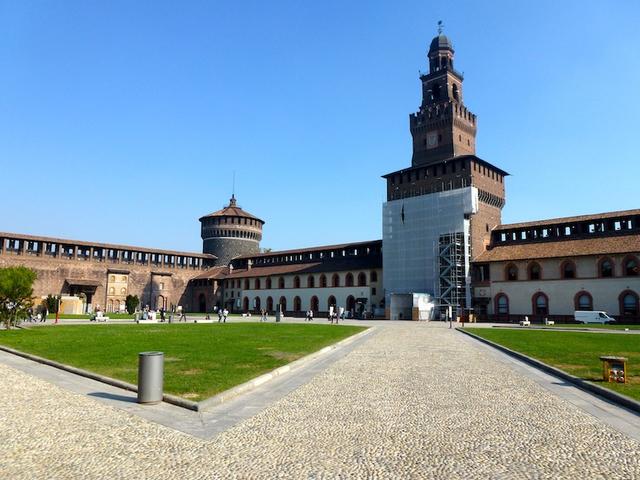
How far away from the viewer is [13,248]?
5981 centimetres

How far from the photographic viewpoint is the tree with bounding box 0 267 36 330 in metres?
26.5

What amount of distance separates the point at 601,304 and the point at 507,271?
901 centimetres

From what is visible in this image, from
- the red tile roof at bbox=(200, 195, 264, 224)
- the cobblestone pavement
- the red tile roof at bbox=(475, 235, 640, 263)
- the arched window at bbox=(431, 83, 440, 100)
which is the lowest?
the cobblestone pavement

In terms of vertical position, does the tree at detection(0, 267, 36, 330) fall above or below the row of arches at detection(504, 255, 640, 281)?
below

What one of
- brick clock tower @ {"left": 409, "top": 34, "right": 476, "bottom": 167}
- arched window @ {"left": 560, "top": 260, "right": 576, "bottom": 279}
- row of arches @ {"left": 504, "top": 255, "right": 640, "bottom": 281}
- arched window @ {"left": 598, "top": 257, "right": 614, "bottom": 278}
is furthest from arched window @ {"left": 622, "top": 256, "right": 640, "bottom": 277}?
brick clock tower @ {"left": 409, "top": 34, "right": 476, "bottom": 167}

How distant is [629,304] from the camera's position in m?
41.0

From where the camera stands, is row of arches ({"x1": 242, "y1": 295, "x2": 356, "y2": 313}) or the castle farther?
row of arches ({"x1": 242, "y1": 295, "x2": 356, "y2": 313})

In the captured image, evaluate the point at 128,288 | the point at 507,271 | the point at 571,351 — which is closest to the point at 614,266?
the point at 507,271

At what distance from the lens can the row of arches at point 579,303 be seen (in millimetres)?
40781

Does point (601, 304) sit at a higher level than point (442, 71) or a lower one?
lower

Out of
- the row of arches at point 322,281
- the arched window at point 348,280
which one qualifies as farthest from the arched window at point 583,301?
the arched window at point 348,280

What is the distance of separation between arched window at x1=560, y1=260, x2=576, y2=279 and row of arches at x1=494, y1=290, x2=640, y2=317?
5.91ft

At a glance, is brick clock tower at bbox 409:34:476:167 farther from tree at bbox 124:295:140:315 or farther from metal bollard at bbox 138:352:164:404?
metal bollard at bbox 138:352:164:404

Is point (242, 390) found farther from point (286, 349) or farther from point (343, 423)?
point (286, 349)
